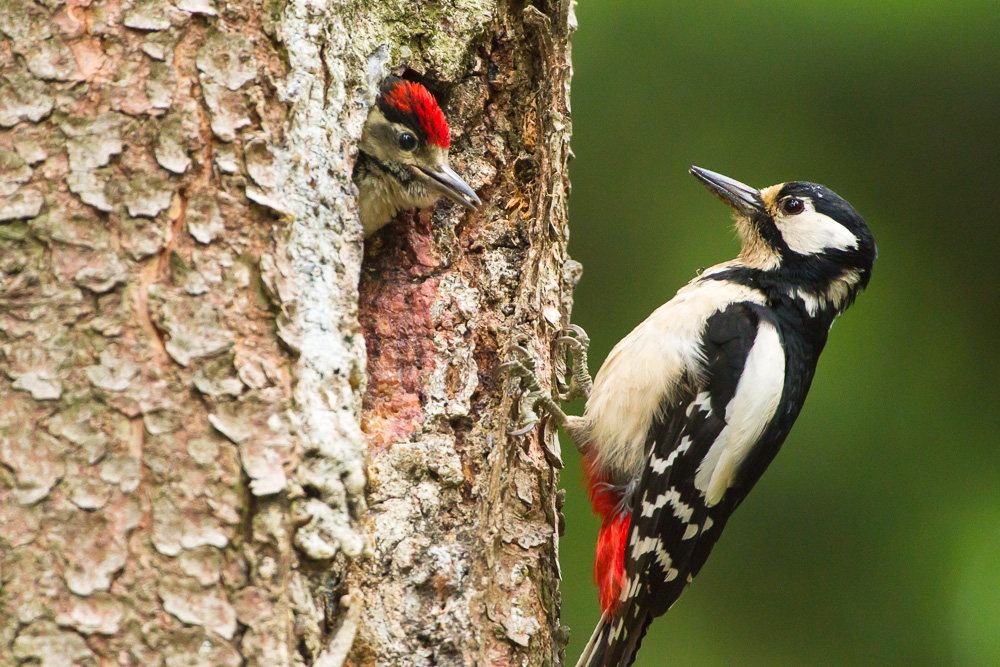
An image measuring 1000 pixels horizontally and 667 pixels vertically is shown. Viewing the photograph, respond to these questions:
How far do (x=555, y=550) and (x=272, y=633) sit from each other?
2.66ft

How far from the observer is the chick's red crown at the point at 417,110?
6.99 ft

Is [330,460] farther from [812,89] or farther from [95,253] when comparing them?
[812,89]

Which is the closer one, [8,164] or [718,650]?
[8,164]

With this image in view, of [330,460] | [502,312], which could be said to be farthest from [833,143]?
[330,460]

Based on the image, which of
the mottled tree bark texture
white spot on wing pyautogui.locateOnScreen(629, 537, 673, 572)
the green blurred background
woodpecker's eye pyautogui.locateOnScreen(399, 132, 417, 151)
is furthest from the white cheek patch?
the mottled tree bark texture

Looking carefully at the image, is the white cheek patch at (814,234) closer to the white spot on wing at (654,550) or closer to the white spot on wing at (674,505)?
the white spot on wing at (674,505)

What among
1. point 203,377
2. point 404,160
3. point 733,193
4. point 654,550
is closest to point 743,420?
point 654,550

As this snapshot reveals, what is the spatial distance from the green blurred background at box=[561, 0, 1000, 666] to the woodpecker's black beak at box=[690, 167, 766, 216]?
0.41 metres

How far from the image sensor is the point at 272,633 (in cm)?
138

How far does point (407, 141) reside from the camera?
2248 millimetres

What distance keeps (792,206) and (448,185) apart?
113 cm

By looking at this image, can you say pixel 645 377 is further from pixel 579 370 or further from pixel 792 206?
pixel 792 206

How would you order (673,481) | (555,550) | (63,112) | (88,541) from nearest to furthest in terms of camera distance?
(88,541), (63,112), (555,550), (673,481)

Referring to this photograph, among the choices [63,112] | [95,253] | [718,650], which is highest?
[63,112]
